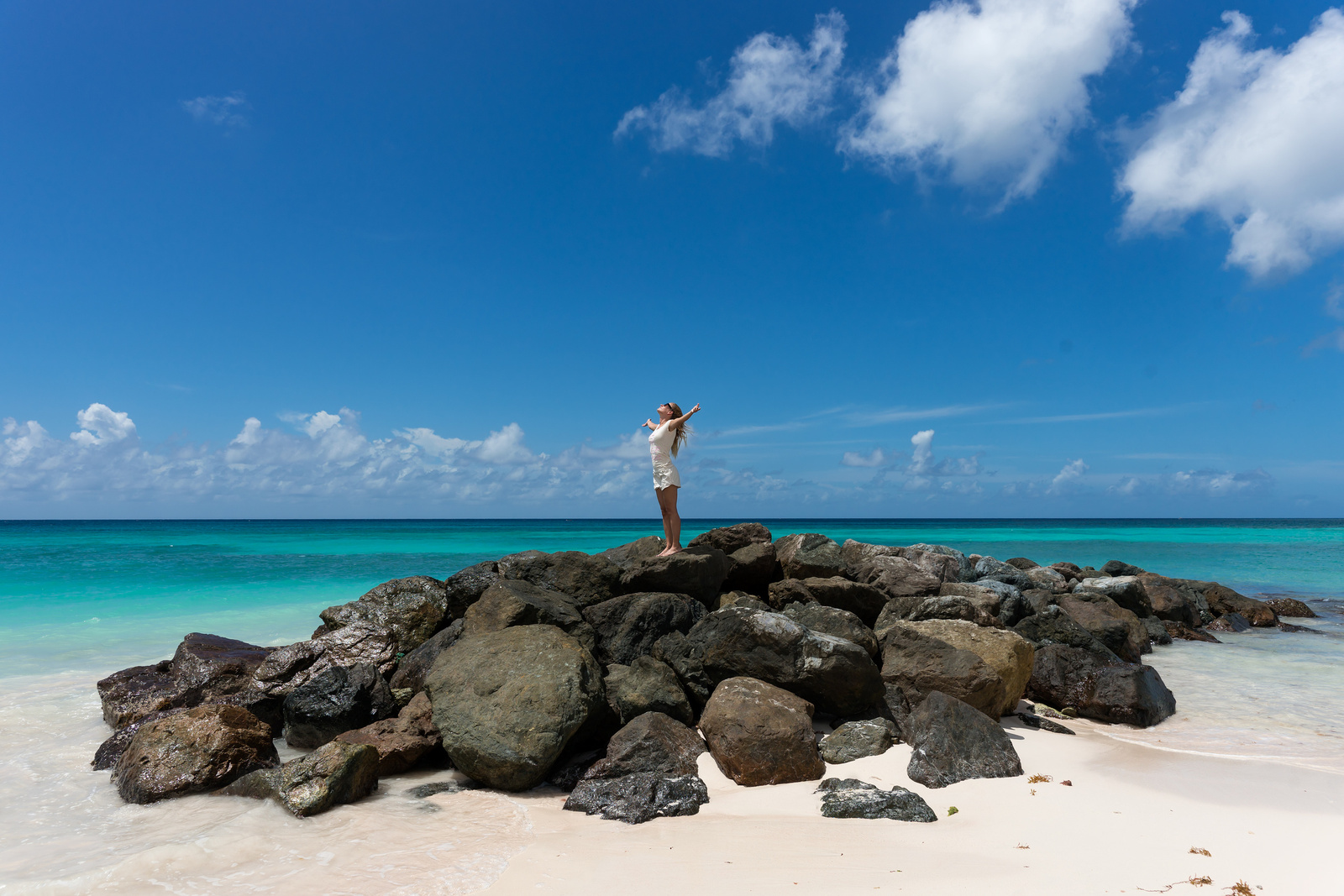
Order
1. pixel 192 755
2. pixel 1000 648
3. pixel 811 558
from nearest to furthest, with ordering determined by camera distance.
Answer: pixel 192 755 < pixel 1000 648 < pixel 811 558

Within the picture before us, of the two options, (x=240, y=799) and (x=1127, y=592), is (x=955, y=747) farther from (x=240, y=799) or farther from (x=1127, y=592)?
(x=1127, y=592)

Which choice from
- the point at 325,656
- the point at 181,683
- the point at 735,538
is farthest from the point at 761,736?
the point at 181,683

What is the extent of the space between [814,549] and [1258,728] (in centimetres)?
507

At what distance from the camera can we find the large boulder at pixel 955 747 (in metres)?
5.48

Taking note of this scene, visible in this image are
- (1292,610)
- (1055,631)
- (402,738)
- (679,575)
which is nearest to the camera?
(402,738)

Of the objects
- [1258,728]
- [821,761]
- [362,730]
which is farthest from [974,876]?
[1258,728]

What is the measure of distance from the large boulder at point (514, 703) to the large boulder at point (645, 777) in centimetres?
36

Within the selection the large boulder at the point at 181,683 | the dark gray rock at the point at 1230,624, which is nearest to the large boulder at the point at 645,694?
the large boulder at the point at 181,683

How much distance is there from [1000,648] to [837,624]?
162 centimetres

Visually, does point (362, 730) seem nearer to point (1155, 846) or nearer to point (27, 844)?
point (27, 844)

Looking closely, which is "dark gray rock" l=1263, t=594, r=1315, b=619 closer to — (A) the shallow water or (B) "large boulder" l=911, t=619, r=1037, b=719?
(A) the shallow water

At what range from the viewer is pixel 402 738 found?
622cm

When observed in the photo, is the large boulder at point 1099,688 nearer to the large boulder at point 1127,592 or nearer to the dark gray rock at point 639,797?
the dark gray rock at point 639,797

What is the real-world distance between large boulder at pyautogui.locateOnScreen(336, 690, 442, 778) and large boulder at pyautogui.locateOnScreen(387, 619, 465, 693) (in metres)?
0.96
